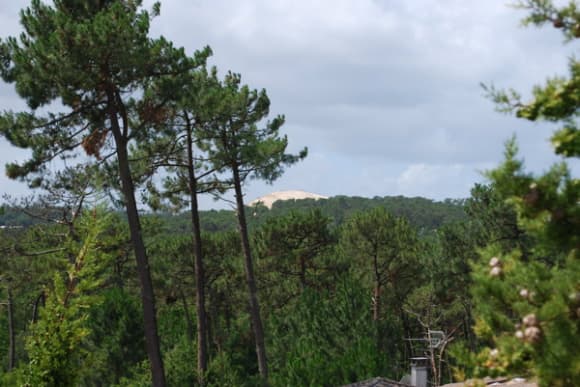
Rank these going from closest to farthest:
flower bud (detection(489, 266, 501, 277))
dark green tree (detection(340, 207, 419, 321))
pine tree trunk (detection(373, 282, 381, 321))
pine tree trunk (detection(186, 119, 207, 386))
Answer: flower bud (detection(489, 266, 501, 277)) → pine tree trunk (detection(186, 119, 207, 386)) → dark green tree (detection(340, 207, 419, 321)) → pine tree trunk (detection(373, 282, 381, 321))

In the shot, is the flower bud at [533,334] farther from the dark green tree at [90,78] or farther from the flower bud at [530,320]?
the dark green tree at [90,78]

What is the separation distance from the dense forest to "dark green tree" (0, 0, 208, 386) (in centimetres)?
4

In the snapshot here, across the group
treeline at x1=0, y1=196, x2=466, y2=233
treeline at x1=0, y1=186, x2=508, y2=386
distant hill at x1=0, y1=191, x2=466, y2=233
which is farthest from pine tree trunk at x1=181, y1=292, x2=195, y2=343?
distant hill at x1=0, y1=191, x2=466, y2=233

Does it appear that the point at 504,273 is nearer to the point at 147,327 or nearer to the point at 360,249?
the point at 147,327

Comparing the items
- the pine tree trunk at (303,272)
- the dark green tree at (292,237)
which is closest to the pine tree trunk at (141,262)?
the dark green tree at (292,237)

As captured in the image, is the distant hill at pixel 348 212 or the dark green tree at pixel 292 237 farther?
the distant hill at pixel 348 212

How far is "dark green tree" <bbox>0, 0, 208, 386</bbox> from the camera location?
15.1 metres

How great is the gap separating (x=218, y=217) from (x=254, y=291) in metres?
68.5

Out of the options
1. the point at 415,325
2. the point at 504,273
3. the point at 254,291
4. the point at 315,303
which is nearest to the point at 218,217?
the point at 415,325

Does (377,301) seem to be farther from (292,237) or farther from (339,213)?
(339,213)

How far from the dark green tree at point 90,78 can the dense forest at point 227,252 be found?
0.04 metres

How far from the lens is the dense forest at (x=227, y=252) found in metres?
5.68

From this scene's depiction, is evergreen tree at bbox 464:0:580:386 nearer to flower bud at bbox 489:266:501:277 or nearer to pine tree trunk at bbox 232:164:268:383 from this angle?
flower bud at bbox 489:266:501:277

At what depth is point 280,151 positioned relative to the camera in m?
23.3
